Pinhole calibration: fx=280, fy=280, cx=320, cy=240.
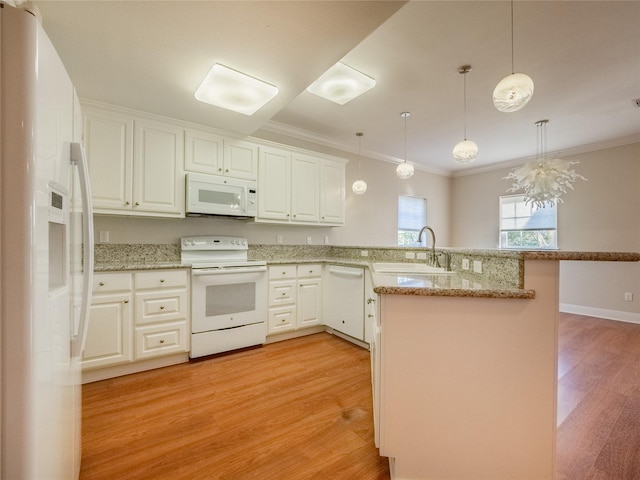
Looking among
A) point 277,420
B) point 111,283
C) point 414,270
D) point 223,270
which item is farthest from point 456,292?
point 111,283

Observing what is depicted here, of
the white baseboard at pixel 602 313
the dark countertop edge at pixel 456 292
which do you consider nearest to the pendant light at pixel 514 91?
the dark countertop edge at pixel 456 292

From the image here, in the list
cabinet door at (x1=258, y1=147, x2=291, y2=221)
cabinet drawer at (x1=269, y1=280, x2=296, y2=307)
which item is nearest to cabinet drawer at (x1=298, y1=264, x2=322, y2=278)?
cabinet drawer at (x1=269, y1=280, x2=296, y2=307)

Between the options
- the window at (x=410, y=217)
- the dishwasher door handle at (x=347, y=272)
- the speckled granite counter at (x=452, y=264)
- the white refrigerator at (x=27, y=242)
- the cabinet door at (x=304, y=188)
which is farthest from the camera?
the window at (x=410, y=217)

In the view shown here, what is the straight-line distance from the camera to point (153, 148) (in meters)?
2.69

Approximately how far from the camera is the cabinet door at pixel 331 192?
387 centimetres

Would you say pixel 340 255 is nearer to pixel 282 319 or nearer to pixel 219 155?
pixel 282 319

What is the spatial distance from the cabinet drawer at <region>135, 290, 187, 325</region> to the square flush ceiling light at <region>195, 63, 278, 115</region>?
1730 mm

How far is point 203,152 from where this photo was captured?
297 cm

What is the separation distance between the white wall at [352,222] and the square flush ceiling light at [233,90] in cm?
136

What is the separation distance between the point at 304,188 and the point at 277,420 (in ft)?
8.69

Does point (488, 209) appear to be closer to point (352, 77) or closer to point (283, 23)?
point (352, 77)

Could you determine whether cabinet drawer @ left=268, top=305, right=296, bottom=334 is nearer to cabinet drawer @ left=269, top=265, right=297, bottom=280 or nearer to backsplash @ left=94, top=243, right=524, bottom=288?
cabinet drawer @ left=269, top=265, right=297, bottom=280

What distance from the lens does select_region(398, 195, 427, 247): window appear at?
5512 millimetres

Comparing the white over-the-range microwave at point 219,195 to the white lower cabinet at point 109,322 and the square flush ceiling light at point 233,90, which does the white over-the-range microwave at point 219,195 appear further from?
the white lower cabinet at point 109,322
